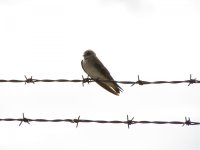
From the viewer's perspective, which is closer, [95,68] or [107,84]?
[107,84]

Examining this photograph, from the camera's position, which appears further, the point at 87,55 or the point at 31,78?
the point at 87,55

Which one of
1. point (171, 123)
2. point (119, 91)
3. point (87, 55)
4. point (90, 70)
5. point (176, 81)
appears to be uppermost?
point (87, 55)

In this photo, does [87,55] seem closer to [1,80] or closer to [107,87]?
[107,87]

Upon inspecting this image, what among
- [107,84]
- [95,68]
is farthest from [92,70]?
[107,84]

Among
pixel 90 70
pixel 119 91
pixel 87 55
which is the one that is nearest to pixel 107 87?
pixel 119 91

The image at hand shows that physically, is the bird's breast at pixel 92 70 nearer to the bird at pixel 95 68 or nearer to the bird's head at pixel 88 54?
the bird at pixel 95 68

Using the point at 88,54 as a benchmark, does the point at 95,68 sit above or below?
below

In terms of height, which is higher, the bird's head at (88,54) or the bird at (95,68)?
the bird's head at (88,54)

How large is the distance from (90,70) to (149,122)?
459cm

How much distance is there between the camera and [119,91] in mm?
8102

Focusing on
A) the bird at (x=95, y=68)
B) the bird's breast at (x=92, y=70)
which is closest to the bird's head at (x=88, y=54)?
the bird at (x=95, y=68)

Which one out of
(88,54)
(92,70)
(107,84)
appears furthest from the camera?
(88,54)

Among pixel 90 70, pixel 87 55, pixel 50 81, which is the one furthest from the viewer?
pixel 87 55

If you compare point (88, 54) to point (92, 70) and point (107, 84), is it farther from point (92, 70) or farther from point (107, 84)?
point (107, 84)
